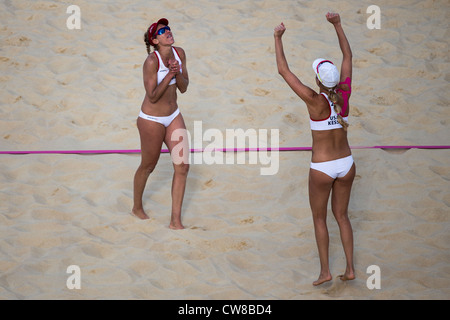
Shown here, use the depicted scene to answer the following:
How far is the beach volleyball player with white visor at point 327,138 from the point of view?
13.6 feet

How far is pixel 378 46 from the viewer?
8094 mm

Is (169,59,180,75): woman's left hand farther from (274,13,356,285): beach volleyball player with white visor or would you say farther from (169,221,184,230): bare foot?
(169,221,184,230): bare foot

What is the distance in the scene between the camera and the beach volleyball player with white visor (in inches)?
164

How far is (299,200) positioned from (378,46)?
130 inches

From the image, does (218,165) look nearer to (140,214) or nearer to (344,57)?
(140,214)

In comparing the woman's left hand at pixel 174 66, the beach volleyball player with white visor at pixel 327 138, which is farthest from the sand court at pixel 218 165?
the woman's left hand at pixel 174 66

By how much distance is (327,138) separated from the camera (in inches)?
167

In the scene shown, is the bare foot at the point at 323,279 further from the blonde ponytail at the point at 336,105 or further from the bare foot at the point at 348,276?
the blonde ponytail at the point at 336,105

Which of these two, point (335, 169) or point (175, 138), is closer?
point (335, 169)

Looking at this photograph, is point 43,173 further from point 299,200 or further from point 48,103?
point 299,200

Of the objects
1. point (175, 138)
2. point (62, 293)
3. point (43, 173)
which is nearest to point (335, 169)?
point (175, 138)

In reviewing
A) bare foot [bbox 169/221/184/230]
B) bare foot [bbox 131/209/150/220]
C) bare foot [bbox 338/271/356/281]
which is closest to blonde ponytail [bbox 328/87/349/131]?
bare foot [bbox 338/271/356/281]
